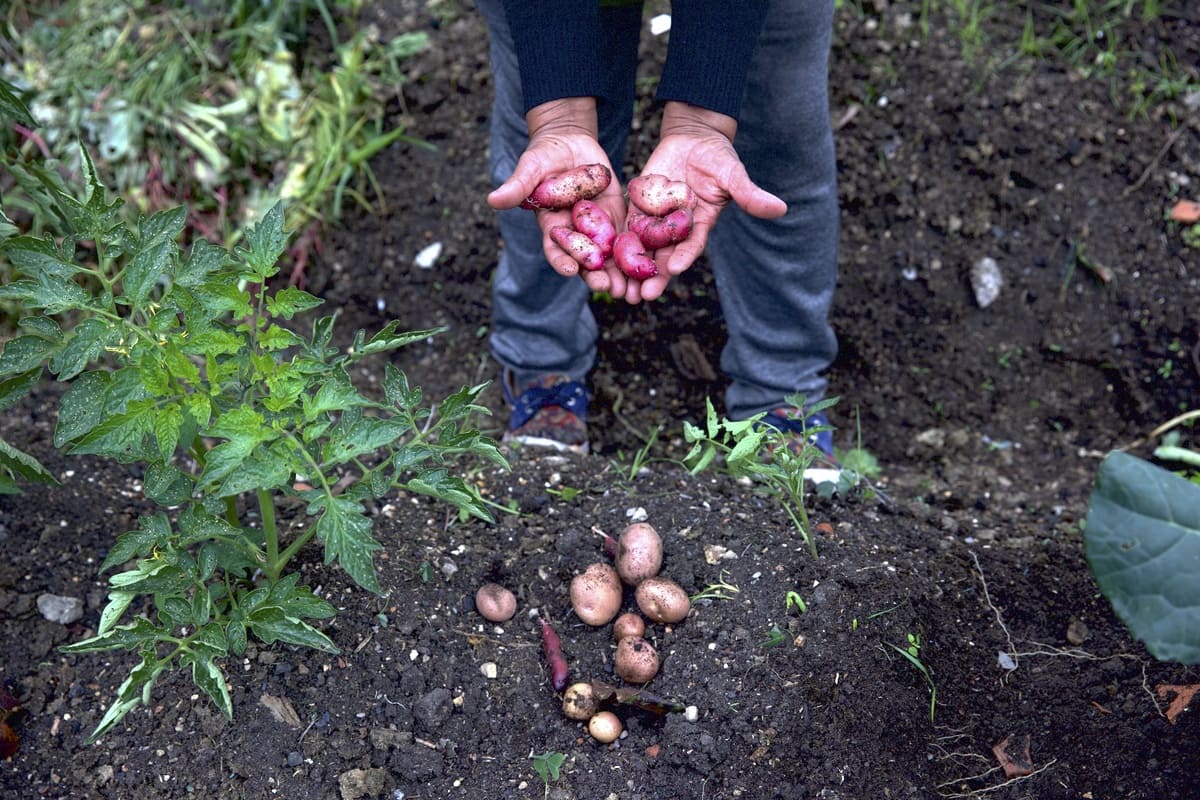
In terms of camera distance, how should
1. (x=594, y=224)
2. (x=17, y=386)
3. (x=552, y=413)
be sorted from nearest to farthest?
(x=17, y=386), (x=594, y=224), (x=552, y=413)

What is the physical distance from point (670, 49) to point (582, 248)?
0.48 metres

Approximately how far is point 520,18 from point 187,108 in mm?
2044

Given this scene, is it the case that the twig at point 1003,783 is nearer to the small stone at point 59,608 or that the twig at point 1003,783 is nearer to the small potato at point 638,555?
the small potato at point 638,555

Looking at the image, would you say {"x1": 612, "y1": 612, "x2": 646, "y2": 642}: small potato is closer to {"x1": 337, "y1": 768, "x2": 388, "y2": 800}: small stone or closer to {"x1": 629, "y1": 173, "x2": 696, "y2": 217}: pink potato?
{"x1": 337, "y1": 768, "x2": 388, "y2": 800}: small stone

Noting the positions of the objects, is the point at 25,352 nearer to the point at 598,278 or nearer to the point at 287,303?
the point at 287,303

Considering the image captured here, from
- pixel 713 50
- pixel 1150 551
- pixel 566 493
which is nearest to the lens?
pixel 1150 551

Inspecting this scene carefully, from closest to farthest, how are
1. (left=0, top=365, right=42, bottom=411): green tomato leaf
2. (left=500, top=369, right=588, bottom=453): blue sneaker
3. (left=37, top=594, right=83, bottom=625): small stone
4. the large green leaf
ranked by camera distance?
the large green leaf → (left=0, top=365, right=42, bottom=411): green tomato leaf → (left=37, top=594, right=83, bottom=625): small stone → (left=500, top=369, right=588, bottom=453): blue sneaker

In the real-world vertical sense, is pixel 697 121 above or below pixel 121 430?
above

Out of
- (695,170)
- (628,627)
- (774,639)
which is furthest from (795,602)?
(695,170)

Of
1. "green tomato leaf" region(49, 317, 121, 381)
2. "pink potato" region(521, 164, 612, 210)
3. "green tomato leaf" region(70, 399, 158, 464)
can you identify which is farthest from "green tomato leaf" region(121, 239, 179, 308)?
"pink potato" region(521, 164, 612, 210)

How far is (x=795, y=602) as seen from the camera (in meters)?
1.95

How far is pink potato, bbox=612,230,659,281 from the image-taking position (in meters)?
2.16

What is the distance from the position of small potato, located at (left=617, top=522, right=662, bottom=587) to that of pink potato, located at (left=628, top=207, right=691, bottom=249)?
2.08 feet

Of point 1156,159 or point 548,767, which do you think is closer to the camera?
point 548,767
